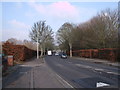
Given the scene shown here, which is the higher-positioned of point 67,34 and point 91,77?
point 67,34

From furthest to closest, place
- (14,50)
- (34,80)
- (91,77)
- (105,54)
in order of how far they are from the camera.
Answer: (105,54), (14,50), (91,77), (34,80)

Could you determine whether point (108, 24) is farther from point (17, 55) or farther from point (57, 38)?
point (57, 38)

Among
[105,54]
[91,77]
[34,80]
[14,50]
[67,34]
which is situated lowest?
[34,80]

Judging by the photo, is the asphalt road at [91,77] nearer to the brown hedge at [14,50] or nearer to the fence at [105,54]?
the fence at [105,54]

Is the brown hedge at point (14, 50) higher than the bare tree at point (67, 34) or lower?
lower

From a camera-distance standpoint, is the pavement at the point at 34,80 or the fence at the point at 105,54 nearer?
the pavement at the point at 34,80

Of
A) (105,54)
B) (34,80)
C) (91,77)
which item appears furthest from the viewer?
(105,54)

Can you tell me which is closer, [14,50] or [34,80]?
[34,80]

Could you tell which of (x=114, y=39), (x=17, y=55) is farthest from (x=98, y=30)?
(x=17, y=55)

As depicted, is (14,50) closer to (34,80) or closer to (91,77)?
(34,80)

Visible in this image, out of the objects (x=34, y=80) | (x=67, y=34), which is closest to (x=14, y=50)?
(x=34, y=80)

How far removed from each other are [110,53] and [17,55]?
17.1 meters

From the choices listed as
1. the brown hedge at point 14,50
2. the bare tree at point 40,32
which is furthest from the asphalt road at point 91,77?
the bare tree at point 40,32

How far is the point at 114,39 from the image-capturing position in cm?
3606
